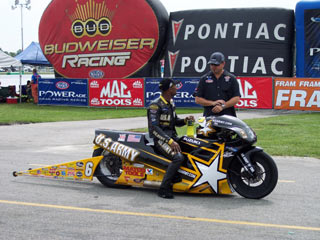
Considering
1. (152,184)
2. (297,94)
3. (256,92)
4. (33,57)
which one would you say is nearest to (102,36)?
(256,92)

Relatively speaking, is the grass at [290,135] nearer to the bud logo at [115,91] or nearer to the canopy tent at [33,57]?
the bud logo at [115,91]

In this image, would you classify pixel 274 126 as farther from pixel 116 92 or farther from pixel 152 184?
pixel 116 92

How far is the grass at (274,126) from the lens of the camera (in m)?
11.1

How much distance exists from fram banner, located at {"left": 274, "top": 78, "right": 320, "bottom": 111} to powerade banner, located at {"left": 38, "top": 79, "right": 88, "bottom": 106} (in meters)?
9.47

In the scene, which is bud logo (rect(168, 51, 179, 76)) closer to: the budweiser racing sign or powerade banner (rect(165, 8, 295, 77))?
powerade banner (rect(165, 8, 295, 77))

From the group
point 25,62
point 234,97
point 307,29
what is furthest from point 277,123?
point 25,62

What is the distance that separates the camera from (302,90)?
20.0m

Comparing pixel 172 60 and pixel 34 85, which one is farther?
pixel 34 85

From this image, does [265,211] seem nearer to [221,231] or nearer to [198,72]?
[221,231]

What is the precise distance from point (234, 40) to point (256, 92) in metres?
3.79

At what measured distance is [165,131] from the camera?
6.95m

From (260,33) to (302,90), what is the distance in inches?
171

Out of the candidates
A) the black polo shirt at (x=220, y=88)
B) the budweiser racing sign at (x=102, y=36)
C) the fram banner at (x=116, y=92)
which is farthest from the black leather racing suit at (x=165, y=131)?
the budweiser racing sign at (x=102, y=36)

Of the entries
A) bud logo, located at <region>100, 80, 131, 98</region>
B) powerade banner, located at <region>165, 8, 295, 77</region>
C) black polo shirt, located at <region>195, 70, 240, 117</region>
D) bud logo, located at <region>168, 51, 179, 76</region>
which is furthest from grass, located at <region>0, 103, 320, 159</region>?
black polo shirt, located at <region>195, 70, 240, 117</region>
